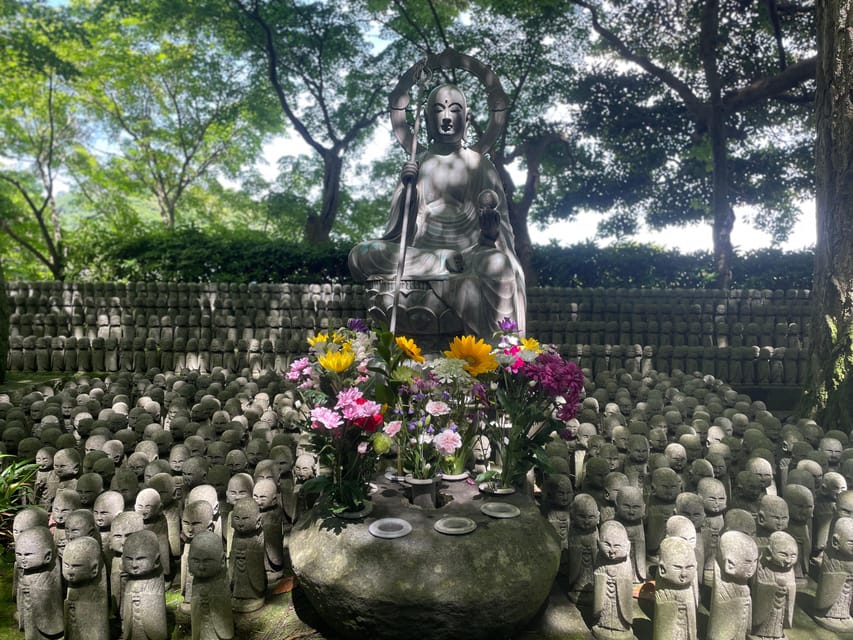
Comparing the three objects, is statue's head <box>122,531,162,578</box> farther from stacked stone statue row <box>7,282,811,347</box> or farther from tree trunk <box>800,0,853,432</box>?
stacked stone statue row <box>7,282,811,347</box>

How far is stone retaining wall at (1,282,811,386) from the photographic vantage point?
9.71 meters

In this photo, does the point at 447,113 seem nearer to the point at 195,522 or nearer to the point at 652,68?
the point at 195,522

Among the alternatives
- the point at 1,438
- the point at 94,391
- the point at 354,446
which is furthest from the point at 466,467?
the point at 94,391

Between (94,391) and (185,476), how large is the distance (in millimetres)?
3297

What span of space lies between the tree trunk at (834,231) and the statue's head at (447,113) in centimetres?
376

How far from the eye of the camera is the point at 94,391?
5.99 m

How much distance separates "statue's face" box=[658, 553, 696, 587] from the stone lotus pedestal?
1.64 ft

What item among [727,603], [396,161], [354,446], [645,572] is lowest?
[645,572]

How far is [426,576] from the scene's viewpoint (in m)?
2.36

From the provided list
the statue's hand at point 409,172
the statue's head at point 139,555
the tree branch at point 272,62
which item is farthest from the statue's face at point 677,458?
the tree branch at point 272,62

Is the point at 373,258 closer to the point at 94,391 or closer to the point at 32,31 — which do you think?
the point at 94,391

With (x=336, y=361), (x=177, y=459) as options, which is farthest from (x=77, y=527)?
(x=336, y=361)

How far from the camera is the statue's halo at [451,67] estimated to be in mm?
6156

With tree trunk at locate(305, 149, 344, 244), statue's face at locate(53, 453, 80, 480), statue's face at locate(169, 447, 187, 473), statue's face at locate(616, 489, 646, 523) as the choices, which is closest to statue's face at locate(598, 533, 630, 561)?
statue's face at locate(616, 489, 646, 523)
